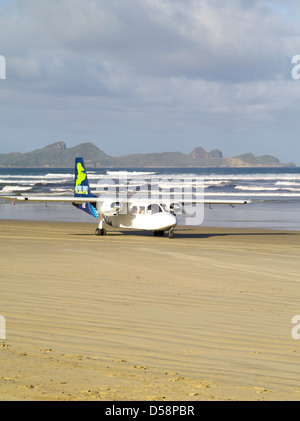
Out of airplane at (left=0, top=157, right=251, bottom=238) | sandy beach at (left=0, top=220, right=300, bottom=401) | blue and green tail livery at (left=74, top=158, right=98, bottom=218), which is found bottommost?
sandy beach at (left=0, top=220, right=300, bottom=401)

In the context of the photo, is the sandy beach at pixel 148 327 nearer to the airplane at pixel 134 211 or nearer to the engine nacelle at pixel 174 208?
the airplane at pixel 134 211

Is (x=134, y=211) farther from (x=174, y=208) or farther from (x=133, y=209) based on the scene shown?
(x=174, y=208)

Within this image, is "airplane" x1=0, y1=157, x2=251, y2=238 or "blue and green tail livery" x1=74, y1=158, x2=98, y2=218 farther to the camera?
"blue and green tail livery" x1=74, y1=158, x2=98, y2=218

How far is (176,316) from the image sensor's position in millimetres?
8750

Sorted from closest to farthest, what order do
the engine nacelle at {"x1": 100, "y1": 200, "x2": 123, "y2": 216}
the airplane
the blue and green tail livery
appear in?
the airplane
the engine nacelle at {"x1": 100, "y1": 200, "x2": 123, "y2": 216}
the blue and green tail livery

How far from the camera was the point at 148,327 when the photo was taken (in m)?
8.03

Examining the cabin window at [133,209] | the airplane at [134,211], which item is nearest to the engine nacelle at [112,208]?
the airplane at [134,211]

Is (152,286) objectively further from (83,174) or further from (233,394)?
(83,174)

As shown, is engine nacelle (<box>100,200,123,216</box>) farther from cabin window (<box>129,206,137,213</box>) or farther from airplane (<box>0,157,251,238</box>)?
cabin window (<box>129,206,137,213</box>)

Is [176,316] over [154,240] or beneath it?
beneath

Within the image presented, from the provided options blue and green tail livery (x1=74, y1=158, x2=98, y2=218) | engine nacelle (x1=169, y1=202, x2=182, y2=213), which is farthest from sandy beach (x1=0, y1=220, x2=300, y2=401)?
blue and green tail livery (x1=74, y1=158, x2=98, y2=218)

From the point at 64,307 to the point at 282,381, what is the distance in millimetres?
4239

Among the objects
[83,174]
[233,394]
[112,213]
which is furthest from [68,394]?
[83,174]

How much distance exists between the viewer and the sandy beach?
5.63 metres
